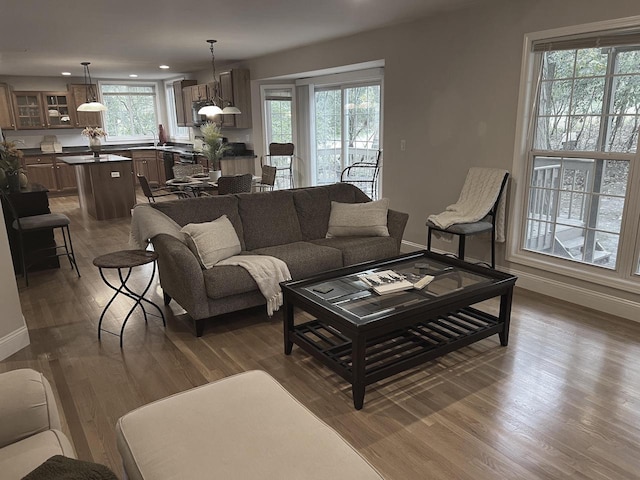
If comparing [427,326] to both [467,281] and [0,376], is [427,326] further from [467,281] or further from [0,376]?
[0,376]

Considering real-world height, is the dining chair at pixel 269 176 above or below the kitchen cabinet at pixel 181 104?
below

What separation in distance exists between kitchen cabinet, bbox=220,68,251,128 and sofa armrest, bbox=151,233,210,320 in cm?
521

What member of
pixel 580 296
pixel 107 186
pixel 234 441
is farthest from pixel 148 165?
pixel 234 441

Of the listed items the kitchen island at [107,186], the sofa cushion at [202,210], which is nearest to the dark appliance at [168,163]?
the kitchen island at [107,186]

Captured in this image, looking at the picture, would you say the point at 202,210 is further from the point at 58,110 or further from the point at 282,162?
the point at 58,110

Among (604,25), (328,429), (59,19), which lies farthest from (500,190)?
(59,19)

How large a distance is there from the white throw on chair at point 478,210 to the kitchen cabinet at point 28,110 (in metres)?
9.15

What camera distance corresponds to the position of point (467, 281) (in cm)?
308

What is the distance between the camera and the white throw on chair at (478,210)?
418cm

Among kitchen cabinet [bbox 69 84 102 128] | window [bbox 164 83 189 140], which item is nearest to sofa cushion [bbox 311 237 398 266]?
window [bbox 164 83 189 140]

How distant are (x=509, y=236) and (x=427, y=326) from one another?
1.65 metres

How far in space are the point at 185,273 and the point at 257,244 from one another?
3.13 ft

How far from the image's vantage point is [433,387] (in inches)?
106

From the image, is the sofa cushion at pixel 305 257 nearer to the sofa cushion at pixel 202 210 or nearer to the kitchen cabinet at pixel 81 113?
the sofa cushion at pixel 202 210
